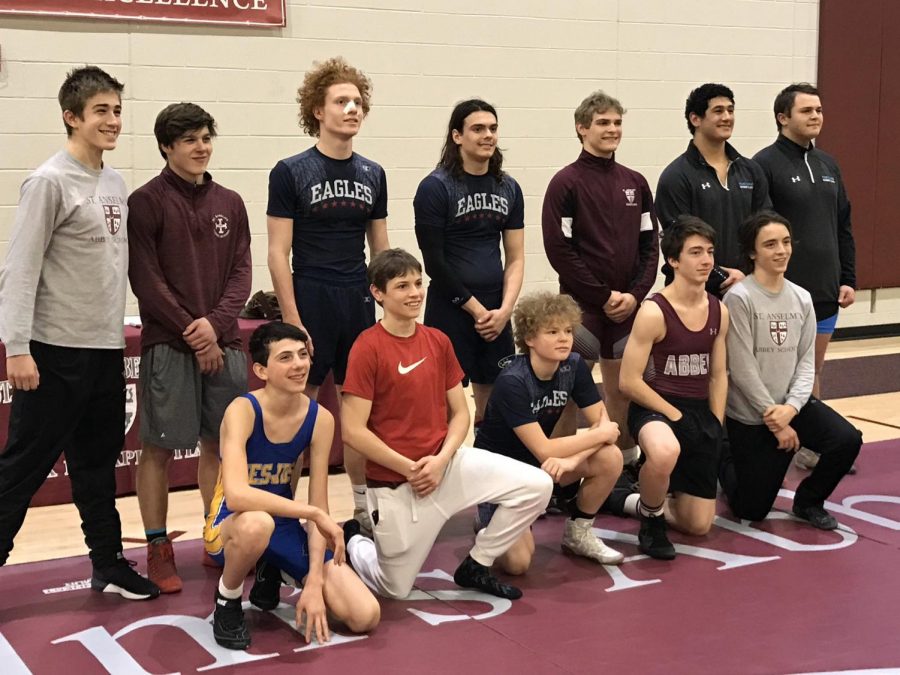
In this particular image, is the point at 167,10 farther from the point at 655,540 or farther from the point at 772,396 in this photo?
the point at 655,540

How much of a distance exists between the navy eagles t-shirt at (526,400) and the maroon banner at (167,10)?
3420 millimetres

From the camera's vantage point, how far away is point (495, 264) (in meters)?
4.82

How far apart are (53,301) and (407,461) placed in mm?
1267

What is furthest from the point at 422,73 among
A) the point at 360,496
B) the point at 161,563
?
the point at 161,563

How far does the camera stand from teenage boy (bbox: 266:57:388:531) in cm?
439

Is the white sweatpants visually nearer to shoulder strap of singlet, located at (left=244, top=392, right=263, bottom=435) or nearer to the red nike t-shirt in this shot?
the red nike t-shirt

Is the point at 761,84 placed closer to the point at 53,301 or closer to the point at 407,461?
the point at 407,461

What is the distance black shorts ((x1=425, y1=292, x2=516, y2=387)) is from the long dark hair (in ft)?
1.70

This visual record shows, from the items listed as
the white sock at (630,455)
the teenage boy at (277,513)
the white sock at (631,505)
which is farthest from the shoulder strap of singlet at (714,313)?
the teenage boy at (277,513)

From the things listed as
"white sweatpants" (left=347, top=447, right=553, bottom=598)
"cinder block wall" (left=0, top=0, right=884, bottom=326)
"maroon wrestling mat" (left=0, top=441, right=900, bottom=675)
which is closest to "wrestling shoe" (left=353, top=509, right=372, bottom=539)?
"maroon wrestling mat" (left=0, top=441, right=900, bottom=675)

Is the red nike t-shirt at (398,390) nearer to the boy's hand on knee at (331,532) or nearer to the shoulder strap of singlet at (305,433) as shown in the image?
the shoulder strap of singlet at (305,433)

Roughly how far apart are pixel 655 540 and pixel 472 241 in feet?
4.67

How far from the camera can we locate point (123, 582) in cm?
388

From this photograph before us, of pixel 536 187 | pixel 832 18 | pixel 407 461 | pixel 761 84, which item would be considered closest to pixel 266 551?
pixel 407 461
